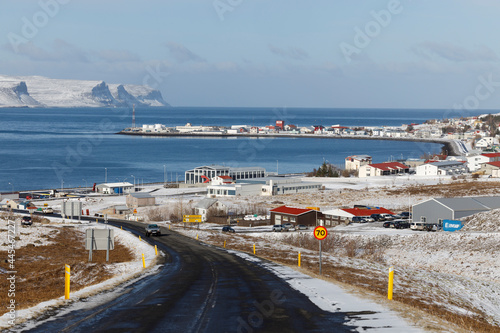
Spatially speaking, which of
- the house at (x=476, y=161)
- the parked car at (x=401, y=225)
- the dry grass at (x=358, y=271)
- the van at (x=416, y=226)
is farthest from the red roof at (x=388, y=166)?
the dry grass at (x=358, y=271)

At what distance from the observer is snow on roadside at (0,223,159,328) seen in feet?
46.1

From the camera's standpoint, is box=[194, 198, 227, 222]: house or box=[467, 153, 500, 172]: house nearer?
box=[194, 198, 227, 222]: house

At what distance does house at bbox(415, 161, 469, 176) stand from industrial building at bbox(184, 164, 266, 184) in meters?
34.6

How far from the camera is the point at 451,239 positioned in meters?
39.8

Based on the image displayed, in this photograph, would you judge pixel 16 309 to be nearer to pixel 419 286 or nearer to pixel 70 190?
pixel 419 286

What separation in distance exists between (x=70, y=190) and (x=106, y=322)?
96.3 metres

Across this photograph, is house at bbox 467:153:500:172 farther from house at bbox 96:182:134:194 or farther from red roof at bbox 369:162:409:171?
house at bbox 96:182:134:194

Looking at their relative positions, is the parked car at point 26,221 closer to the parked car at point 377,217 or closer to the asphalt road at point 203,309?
the asphalt road at point 203,309

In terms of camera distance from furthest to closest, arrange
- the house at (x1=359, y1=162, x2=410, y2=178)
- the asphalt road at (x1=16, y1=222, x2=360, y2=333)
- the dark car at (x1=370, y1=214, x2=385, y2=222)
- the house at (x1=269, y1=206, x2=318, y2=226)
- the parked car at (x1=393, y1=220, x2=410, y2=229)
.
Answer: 1. the house at (x1=359, y1=162, x2=410, y2=178)
2. the dark car at (x1=370, y1=214, x2=385, y2=222)
3. the house at (x1=269, y1=206, x2=318, y2=226)
4. the parked car at (x1=393, y1=220, x2=410, y2=229)
5. the asphalt road at (x1=16, y1=222, x2=360, y2=333)

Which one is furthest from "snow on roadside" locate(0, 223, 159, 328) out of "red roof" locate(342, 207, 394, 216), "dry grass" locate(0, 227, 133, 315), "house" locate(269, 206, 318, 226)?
"red roof" locate(342, 207, 394, 216)

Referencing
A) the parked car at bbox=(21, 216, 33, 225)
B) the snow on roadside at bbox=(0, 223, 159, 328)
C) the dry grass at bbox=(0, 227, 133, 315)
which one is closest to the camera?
the snow on roadside at bbox=(0, 223, 159, 328)

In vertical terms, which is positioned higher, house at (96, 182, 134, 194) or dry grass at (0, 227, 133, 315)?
dry grass at (0, 227, 133, 315)

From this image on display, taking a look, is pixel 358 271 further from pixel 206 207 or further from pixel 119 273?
pixel 206 207

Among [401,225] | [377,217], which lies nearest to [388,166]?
[377,217]
